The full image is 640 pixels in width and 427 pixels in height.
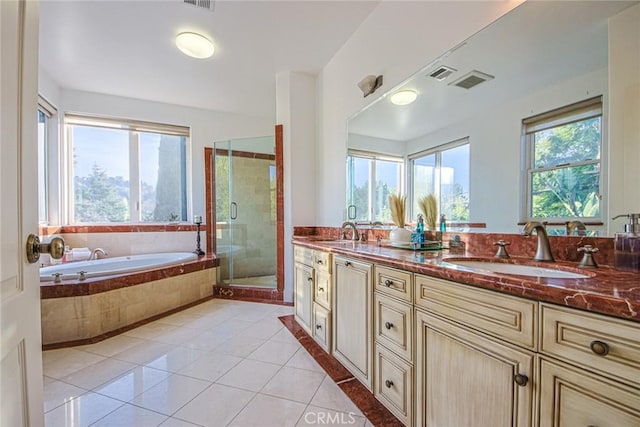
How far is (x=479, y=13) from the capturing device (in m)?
1.40

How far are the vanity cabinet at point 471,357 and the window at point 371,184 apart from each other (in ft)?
3.70

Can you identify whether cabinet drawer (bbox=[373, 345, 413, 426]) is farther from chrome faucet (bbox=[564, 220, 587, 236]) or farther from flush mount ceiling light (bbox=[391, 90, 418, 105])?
flush mount ceiling light (bbox=[391, 90, 418, 105])

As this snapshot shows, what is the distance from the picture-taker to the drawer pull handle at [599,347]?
60cm

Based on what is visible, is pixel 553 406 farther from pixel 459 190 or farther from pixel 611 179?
pixel 459 190

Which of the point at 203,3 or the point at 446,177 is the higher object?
the point at 203,3

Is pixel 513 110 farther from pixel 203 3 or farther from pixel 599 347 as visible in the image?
A: pixel 203 3

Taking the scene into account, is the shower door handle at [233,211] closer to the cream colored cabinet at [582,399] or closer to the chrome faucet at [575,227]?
the chrome faucet at [575,227]

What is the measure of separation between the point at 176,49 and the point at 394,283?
2965 millimetres

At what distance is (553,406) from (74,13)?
3643 millimetres

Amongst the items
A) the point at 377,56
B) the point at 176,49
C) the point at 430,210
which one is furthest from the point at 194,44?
the point at 430,210

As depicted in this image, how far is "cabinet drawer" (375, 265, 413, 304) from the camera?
3.88 feet

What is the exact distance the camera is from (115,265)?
3.25m

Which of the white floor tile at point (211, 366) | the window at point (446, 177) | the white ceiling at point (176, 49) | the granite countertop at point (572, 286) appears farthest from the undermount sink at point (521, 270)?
the white ceiling at point (176, 49)

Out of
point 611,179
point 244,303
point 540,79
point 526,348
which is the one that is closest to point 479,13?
point 540,79
